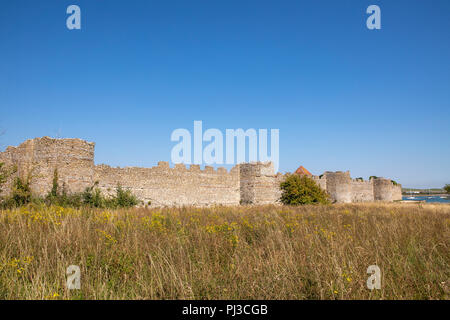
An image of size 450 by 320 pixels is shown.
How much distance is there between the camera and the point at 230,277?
3152 mm

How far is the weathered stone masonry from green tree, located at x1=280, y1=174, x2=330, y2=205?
199cm

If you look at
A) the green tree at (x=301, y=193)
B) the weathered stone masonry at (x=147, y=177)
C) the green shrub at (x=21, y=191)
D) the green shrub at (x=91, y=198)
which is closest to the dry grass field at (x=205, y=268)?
the green shrub at (x=91, y=198)

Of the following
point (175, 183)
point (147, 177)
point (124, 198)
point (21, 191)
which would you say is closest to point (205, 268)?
point (21, 191)

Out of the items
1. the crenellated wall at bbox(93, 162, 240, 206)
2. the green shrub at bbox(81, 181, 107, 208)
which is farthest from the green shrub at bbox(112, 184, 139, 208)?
the green shrub at bbox(81, 181, 107, 208)

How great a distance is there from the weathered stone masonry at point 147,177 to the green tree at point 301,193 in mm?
1992

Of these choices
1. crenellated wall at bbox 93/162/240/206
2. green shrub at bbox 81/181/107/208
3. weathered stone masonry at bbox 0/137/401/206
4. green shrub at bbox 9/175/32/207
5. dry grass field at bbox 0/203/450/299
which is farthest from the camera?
crenellated wall at bbox 93/162/240/206

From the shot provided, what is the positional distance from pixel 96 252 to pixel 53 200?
1018cm

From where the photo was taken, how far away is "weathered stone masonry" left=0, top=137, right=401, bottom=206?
13.0 meters

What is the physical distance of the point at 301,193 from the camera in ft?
64.1

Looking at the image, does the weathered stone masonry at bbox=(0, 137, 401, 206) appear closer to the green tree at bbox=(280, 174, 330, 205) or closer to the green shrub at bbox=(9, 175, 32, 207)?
the green shrub at bbox=(9, 175, 32, 207)

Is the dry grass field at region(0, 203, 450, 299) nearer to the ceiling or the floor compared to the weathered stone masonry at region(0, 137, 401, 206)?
nearer to the floor

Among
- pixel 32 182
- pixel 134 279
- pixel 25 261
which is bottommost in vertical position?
pixel 134 279
